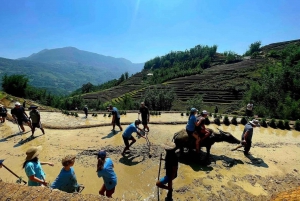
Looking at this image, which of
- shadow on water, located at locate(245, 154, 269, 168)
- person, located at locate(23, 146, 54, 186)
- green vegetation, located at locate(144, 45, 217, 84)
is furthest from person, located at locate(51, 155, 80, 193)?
green vegetation, located at locate(144, 45, 217, 84)

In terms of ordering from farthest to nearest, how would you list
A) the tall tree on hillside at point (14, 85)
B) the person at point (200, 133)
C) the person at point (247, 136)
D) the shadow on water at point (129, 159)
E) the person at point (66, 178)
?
1. the tall tree on hillside at point (14, 85)
2. the person at point (247, 136)
3. the person at point (200, 133)
4. the shadow on water at point (129, 159)
5. the person at point (66, 178)

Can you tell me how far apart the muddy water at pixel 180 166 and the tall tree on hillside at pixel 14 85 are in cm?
3491

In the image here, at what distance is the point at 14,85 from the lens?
41.8 m

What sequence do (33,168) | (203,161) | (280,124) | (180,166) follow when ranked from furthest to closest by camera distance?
(280,124) → (203,161) → (180,166) → (33,168)

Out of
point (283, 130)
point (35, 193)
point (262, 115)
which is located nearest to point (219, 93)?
point (262, 115)

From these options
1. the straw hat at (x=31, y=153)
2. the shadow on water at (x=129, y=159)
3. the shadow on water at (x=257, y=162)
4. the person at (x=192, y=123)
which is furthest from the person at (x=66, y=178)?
the shadow on water at (x=257, y=162)

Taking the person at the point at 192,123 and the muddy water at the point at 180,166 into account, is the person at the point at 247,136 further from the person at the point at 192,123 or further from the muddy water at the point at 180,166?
the person at the point at 192,123

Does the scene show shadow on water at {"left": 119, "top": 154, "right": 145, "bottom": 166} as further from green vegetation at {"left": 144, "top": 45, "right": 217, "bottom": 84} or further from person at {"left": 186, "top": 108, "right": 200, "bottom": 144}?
green vegetation at {"left": 144, "top": 45, "right": 217, "bottom": 84}

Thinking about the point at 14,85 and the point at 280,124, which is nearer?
the point at 280,124

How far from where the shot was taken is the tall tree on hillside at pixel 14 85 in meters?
41.3

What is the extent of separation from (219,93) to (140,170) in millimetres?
59708

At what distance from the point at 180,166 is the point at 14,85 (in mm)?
45416

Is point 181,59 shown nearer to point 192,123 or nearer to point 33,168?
point 192,123

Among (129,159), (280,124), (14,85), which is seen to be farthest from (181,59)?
(129,159)
